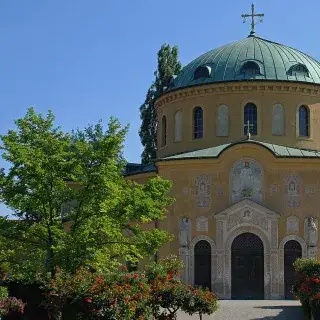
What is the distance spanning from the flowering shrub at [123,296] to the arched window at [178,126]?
19.9 meters

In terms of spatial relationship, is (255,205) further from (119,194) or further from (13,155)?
(13,155)

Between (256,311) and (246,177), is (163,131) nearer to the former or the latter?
(246,177)

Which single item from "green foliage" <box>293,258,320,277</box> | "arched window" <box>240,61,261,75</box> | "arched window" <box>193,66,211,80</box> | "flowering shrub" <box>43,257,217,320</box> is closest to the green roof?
"arched window" <box>240,61,261,75</box>

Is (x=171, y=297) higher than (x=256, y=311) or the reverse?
higher

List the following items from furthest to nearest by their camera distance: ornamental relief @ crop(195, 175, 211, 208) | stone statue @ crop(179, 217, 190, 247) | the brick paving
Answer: ornamental relief @ crop(195, 175, 211, 208)
stone statue @ crop(179, 217, 190, 247)
the brick paving

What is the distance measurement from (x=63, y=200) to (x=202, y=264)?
1258cm

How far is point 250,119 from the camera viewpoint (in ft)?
128

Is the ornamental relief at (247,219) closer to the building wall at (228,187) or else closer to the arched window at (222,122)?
the building wall at (228,187)

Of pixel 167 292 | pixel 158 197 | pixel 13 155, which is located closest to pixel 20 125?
pixel 13 155

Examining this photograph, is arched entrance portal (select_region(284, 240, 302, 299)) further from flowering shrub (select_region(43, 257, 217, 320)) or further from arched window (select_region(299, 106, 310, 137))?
flowering shrub (select_region(43, 257, 217, 320))

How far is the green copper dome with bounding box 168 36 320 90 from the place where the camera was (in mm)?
39531

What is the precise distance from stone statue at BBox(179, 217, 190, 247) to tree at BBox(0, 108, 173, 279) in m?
9.55

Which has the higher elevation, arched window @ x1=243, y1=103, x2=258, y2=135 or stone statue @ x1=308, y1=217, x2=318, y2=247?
arched window @ x1=243, y1=103, x2=258, y2=135

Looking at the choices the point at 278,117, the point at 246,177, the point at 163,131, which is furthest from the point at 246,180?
the point at 163,131
